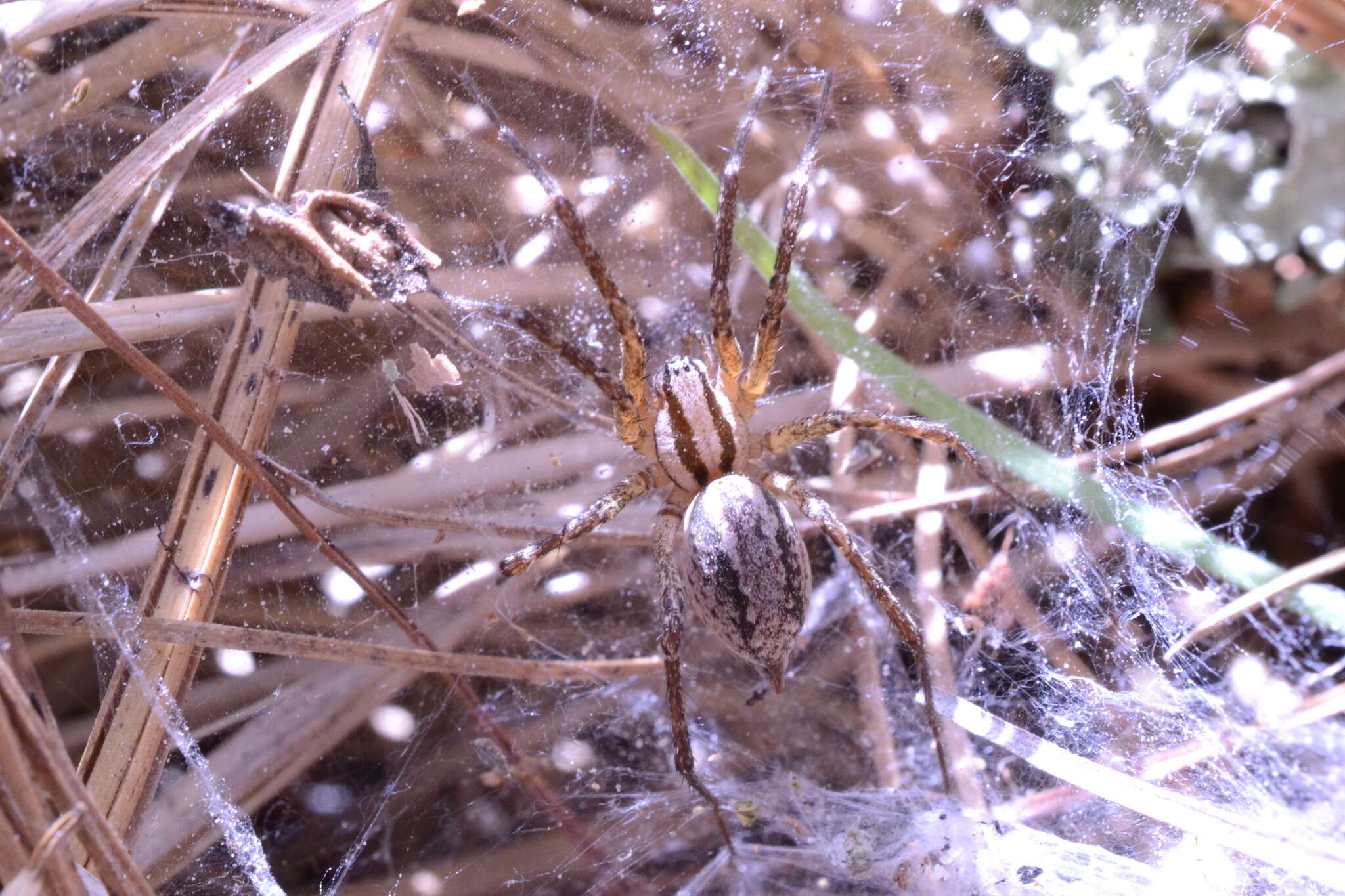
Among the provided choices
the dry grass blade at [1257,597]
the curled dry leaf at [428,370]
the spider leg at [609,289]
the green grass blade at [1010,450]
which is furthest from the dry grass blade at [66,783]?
the dry grass blade at [1257,597]

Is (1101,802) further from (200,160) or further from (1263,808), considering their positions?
(200,160)

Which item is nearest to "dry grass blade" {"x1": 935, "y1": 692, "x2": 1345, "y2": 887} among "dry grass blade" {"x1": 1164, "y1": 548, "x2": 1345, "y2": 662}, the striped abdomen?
"dry grass blade" {"x1": 1164, "y1": 548, "x2": 1345, "y2": 662}

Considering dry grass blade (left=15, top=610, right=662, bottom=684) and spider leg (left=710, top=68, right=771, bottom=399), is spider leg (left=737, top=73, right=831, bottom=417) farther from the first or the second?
dry grass blade (left=15, top=610, right=662, bottom=684)

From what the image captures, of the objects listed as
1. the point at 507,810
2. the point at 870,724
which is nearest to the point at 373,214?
the point at 507,810

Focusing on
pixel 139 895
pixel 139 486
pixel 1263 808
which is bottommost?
pixel 1263 808

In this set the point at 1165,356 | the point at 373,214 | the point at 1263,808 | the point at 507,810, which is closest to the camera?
the point at 373,214

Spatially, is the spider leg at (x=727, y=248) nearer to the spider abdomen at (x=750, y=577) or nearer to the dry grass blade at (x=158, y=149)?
the spider abdomen at (x=750, y=577)

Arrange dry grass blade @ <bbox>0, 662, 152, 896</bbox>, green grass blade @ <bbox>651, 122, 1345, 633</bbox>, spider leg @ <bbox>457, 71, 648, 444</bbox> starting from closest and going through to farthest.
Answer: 1. dry grass blade @ <bbox>0, 662, 152, 896</bbox>
2. spider leg @ <bbox>457, 71, 648, 444</bbox>
3. green grass blade @ <bbox>651, 122, 1345, 633</bbox>
